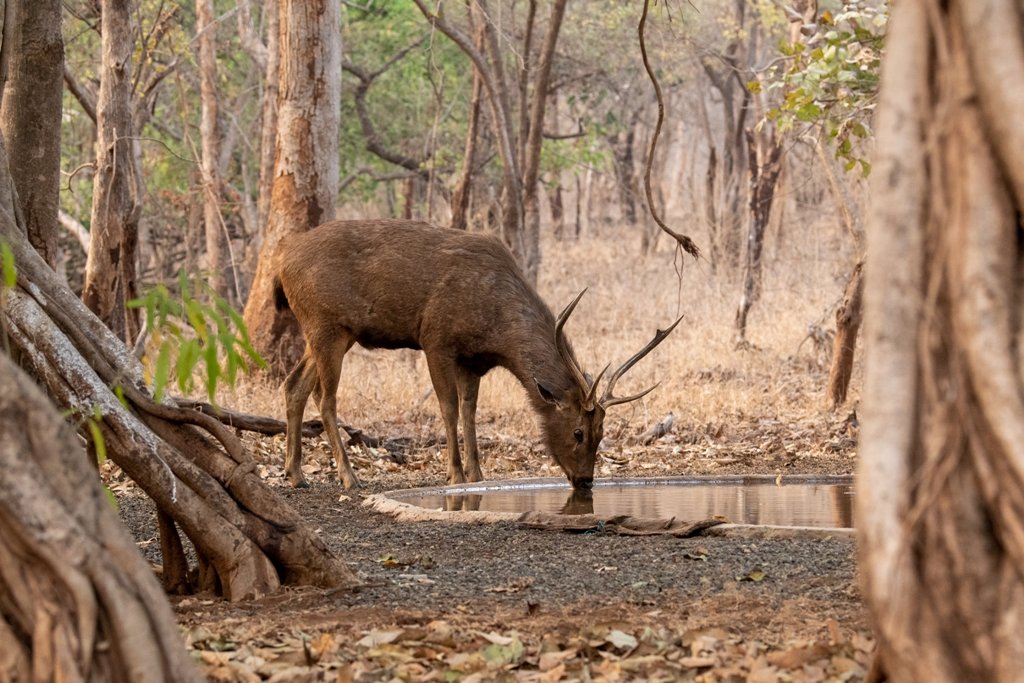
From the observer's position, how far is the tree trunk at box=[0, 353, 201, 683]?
298 cm

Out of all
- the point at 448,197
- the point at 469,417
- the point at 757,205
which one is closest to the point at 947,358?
the point at 469,417

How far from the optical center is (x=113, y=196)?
10523mm

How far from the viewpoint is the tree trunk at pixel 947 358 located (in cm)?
270

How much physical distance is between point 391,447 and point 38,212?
4.22 metres

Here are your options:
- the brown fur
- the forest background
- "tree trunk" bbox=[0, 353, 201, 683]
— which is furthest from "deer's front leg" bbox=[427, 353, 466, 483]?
"tree trunk" bbox=[0, 353, 201, 683]

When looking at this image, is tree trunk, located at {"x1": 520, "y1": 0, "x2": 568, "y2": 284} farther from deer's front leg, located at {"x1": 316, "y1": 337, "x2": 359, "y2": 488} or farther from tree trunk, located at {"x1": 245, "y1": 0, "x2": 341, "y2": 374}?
deer's front leg, located at {"x1": 316, "y1": 337, "x2": 359, "y2": 488}

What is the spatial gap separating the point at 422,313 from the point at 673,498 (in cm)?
222

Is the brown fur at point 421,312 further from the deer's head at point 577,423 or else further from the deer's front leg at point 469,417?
the deer's head at point 577,423

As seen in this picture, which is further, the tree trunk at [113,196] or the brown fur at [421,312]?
the tree trunk at [113,196]

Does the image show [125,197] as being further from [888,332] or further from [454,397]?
[888,332]

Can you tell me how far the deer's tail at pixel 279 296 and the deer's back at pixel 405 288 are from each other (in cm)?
28

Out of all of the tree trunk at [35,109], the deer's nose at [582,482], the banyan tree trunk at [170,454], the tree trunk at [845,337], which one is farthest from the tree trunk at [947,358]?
the tree trunk at [845,337]

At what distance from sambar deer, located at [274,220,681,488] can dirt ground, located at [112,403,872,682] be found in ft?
6.10

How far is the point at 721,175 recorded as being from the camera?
2836 cm
